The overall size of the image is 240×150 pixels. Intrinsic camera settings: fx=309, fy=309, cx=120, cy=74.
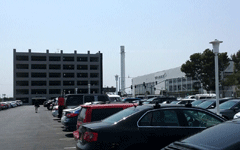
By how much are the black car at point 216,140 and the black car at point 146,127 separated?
2.04m

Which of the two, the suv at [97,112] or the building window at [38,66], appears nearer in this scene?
the suv at [97,112]

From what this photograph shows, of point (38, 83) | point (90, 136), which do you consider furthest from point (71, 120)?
point (38, 83)

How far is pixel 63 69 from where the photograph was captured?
105938 millimetres

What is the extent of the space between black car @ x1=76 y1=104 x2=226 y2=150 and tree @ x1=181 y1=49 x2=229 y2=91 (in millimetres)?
62270

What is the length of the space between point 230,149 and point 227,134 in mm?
494

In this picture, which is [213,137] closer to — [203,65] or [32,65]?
[203,65]

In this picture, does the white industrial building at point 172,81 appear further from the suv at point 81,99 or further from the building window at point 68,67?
the suv at point 81,99

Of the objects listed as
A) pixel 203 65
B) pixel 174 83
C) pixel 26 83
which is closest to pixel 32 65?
pixel 26 83

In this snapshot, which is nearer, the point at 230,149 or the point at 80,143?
the point at 230,149

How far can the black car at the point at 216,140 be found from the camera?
12.9 feet

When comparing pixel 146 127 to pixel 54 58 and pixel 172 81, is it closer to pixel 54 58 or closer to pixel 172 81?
pixel 172 81

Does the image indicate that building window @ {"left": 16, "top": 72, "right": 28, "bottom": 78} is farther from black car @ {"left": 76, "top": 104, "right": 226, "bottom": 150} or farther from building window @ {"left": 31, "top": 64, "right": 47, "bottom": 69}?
black car @ {"left": 76, "top": 104, "right": 226, "bottom": 150}

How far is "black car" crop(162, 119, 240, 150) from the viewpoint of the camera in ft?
12.9

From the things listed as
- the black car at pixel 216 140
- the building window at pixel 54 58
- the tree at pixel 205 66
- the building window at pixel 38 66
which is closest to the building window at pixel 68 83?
the building window at pixel 54 58
